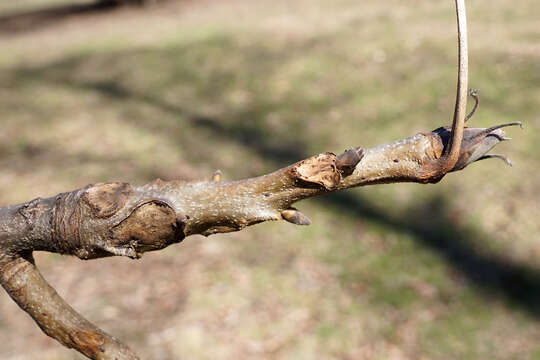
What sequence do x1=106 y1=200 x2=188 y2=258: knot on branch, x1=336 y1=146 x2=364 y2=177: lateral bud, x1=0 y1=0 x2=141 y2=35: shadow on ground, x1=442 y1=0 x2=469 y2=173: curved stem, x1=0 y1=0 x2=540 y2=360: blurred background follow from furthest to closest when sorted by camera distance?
x1=0 y1=0 x2=141 y2=35: shadow on ground, x1=0 y1=0 x2=540 y2=360: blurred background, x1=106 y1=200 x2=188 y2=258: knot on branch, x1=336 y1=146 x2=364 y2=177: lateral bud, x1=442 y1=0 x2=469 y2=173: curved stem

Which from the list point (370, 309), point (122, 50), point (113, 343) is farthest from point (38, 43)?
point (113, 343)

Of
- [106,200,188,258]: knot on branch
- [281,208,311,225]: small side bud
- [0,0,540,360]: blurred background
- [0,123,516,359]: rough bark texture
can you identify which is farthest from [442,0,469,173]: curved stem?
[0,0,540,360]: blurred background

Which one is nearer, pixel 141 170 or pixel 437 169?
pixel 437 169

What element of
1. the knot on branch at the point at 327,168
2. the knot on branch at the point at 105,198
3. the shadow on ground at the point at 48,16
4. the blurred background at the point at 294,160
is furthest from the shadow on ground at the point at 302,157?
the shadow on ground at the point at 48,16

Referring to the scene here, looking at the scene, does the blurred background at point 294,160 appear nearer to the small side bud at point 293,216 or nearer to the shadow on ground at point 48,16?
the small side bud at point 293,216

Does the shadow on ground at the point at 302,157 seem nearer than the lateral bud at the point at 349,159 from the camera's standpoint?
No

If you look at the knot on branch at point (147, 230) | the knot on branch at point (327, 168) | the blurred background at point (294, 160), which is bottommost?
the blurred background at point (294, 160)

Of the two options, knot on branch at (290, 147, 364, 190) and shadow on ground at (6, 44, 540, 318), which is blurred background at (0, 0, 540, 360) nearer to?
shadow on ground at (6, 44, 540, 318)

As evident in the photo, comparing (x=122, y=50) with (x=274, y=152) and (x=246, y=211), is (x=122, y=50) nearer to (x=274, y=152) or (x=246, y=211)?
(x=274, y=152)

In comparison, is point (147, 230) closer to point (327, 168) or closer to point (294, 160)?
point (327, 168)
